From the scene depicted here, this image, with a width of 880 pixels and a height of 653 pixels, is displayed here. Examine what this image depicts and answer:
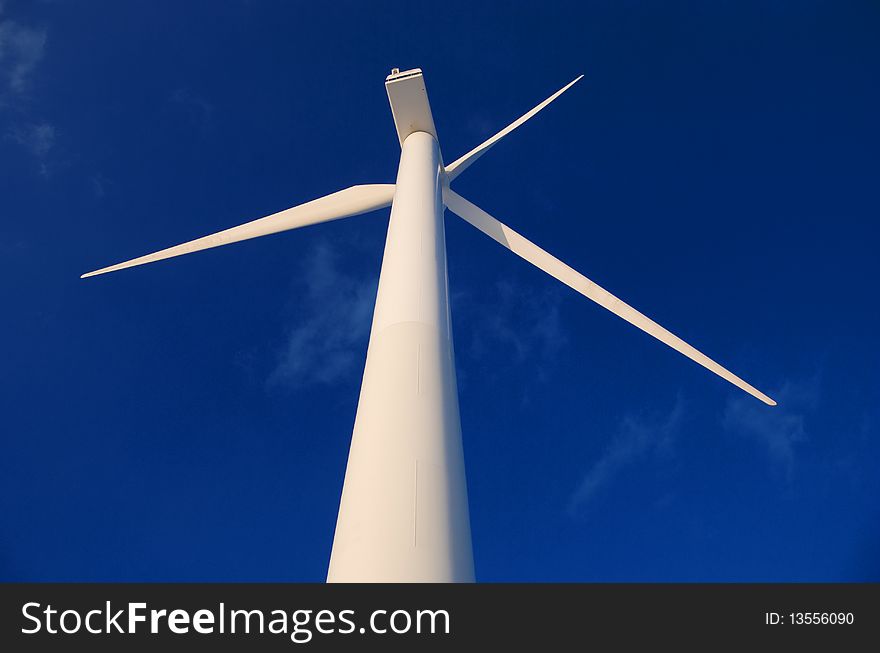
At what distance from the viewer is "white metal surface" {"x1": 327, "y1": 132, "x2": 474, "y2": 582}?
248 inches

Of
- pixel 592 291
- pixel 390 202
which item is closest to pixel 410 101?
pixel 390 202

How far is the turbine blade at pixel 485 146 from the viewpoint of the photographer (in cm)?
1866

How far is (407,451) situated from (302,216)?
11357 mm

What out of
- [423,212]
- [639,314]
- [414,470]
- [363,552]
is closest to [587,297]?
[639,314]

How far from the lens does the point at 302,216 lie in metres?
16.9

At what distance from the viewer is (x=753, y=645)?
522 cm

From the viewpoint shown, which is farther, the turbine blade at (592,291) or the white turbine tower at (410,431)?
the turbine blade at (592,291)

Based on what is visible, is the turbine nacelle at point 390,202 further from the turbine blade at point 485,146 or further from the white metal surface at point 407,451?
the white metal surface at point 407,451

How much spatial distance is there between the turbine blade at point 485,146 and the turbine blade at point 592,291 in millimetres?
2415

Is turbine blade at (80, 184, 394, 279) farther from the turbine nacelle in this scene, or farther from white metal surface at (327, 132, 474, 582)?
white metal surface at (327, 132, 474, 582)

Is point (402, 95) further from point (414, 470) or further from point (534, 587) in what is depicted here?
point (534, 587)

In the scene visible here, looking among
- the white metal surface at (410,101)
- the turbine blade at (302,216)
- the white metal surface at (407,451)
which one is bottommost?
the white metal surface at (407,451)

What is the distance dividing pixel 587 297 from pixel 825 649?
972 cm

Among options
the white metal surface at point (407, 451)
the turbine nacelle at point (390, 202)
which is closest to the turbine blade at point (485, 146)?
the turbine nacelle at point (390, 202)
